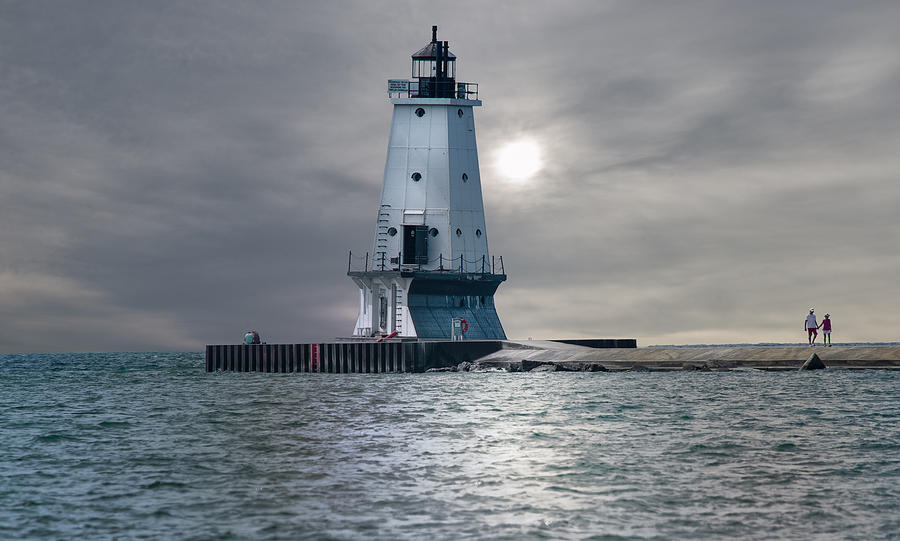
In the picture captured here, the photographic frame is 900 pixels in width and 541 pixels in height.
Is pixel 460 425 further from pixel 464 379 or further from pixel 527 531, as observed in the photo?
pixel 464 379

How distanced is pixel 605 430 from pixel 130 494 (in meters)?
11.7

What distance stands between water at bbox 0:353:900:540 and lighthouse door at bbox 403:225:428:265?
21.9 m

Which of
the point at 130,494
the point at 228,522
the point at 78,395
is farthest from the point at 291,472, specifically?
the point at 78,395

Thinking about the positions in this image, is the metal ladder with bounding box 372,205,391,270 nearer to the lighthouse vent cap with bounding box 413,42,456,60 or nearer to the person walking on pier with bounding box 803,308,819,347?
the lighthouse vent cap with bounding box 413,42,456,60

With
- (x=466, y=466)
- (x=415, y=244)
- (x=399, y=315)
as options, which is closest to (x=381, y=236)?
(x=415, y=244)

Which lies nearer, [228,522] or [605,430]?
[228,522]

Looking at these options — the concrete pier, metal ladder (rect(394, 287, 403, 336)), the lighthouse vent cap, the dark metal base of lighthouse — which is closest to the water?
the concrete pier

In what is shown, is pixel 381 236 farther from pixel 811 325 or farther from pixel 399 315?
pixel 811 325

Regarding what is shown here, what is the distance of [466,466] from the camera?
17.3 meters

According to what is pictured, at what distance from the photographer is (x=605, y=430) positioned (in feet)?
73.7

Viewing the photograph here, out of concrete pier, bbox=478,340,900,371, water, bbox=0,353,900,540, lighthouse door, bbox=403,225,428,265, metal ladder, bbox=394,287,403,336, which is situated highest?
lighthouse door, bbox=403,225,428,265

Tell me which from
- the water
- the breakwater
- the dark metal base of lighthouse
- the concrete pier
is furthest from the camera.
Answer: the dark metal base of lighthouse

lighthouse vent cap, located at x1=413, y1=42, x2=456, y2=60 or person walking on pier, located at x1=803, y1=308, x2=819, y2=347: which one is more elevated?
lighthouse vent cap, located at x1=413, y1=42, x2=456, y2=60

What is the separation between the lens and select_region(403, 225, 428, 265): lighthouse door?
2147 inches
